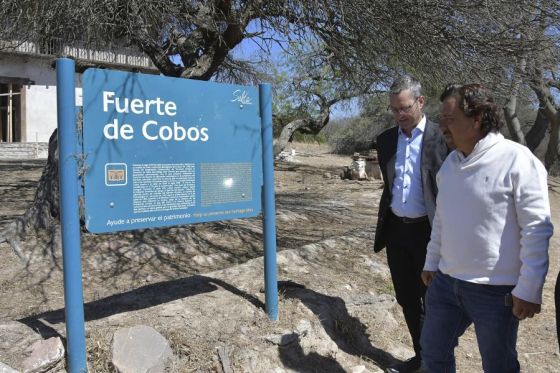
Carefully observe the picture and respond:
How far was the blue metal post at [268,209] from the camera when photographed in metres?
3.60

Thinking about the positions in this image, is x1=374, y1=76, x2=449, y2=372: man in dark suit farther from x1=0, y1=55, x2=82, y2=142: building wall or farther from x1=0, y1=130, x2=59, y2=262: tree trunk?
x1=0, y1=55, x2=82, y2=142: building wall

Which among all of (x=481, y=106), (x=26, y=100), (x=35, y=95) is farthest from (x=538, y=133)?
(x=26, y=100)

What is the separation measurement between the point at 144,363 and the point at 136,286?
147 centimetres

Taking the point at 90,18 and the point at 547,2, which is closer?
the point at 90,18

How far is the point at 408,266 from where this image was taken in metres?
3.38

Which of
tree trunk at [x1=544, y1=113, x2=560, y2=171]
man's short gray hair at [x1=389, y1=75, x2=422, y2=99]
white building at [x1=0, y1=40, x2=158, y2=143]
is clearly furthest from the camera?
white building at [x1=0, y1=40, x2=158, y2=143]

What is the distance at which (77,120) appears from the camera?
2732 millimetres

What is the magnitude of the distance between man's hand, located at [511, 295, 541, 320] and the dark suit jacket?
93 centimetres

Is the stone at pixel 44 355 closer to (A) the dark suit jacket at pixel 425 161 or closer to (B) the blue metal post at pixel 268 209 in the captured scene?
(B) the blue metal post at pixel 268 209

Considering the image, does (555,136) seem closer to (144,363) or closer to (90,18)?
(90,18)

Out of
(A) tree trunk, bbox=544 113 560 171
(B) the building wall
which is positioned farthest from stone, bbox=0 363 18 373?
(B) the building wall

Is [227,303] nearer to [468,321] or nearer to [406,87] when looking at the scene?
[468,321]

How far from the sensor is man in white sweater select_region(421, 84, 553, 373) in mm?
2172

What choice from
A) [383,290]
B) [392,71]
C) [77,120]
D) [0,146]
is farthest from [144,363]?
[0,146]
